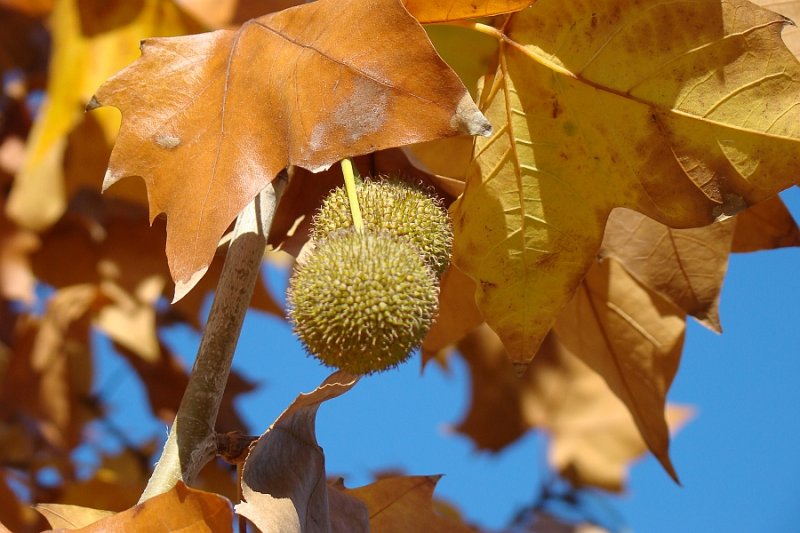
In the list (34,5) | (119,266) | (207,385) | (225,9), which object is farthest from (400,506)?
(34,5)

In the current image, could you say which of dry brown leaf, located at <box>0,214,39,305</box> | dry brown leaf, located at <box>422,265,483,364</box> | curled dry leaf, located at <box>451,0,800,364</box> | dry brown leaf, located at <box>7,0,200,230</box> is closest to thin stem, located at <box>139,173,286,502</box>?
curled dry leaf, located at <box>451,0,800,364</box>

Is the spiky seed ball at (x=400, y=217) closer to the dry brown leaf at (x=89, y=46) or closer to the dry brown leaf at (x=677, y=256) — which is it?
the dry brown leaf at (x=677, y=256)

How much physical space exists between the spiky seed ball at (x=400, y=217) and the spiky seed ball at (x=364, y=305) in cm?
5

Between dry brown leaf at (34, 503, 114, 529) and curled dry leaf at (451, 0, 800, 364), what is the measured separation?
0.56 meters

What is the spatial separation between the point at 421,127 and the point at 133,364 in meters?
2.27

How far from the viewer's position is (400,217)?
1203 mm

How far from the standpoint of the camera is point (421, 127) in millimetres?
1011

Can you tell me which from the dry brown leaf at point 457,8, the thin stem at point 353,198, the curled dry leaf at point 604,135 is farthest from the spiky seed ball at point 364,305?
the dry brown leaf at point 457,8

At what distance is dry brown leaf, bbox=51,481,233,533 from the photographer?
3.39ft

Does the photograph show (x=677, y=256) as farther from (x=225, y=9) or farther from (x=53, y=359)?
(x=53, y=359)

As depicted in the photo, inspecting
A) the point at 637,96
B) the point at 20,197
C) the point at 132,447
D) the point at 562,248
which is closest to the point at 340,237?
the point at 562,248

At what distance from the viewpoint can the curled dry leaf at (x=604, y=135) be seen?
114 centimetres

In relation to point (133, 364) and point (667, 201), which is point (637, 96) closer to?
point (667, 201)

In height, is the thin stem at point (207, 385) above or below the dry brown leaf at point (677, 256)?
below
